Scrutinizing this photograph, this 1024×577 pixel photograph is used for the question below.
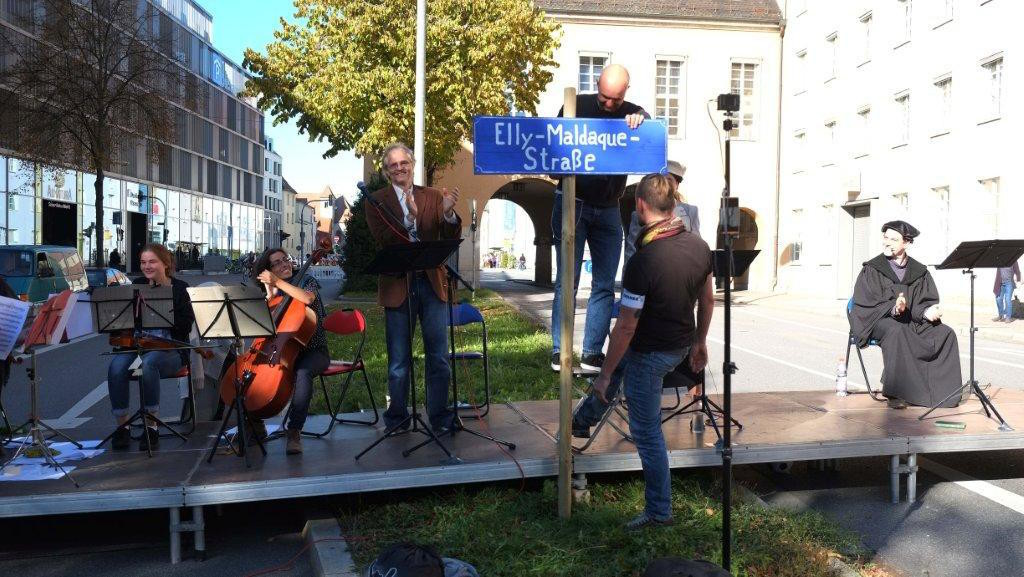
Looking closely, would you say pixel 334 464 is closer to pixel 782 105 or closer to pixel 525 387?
pixel 525 387

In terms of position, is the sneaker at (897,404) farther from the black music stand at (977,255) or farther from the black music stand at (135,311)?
the black music stand at (135,311)

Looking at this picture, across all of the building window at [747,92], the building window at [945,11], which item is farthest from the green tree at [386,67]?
the building window at [747,92]

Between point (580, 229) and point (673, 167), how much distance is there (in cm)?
117

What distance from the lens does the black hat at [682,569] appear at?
12.2ft

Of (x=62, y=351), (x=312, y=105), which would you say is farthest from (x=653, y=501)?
(x=312, y=105)

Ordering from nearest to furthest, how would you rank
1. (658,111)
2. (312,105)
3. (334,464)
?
(334,464)
(312,105)
(658,111)

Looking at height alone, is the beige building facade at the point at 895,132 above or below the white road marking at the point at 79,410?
above

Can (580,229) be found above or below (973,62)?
below

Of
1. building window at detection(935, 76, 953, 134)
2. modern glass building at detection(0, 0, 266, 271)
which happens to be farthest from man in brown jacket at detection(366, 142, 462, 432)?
modern glass building at detection(0, 0, 266, 271)

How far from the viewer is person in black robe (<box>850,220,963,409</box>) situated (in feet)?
24.4

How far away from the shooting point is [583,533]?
4.89 meters

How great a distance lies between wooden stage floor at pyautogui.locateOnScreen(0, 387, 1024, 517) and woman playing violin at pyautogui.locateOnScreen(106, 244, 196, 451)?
40 centimetres

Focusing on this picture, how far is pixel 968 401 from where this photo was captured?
768 centimetres

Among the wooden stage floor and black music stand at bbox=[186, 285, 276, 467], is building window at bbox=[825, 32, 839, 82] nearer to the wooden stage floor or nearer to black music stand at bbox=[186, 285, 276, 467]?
the wooden stage floor
